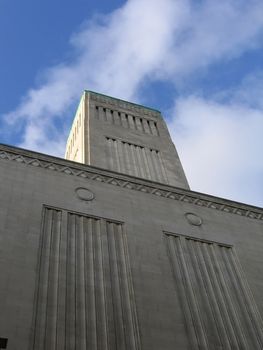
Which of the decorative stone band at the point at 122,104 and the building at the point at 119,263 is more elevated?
the decorative stone band at the point at 122,104

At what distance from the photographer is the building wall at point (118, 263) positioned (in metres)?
10.6

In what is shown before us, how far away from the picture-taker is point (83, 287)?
11477 mm

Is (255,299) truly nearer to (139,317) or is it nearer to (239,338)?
(239,338)

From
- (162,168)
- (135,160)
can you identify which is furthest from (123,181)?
(162,168)

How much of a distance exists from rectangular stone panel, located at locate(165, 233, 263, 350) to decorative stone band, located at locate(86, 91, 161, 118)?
50.0ft

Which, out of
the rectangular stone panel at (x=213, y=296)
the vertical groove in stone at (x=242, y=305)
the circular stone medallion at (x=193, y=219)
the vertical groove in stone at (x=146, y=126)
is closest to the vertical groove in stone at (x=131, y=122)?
the vertical groove in stone at (x=146, y=126)

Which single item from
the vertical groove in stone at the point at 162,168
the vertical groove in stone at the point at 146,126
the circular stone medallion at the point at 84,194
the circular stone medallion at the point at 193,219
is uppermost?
the vertical groove in stone at the point at 146,126

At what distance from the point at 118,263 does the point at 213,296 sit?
286 centimetres

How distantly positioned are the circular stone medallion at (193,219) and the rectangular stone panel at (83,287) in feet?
9.26

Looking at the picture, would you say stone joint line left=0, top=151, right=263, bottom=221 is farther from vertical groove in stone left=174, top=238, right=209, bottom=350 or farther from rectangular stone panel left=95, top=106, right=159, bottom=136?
rectangular stone panel left=95, top=106, right=159, bottom=136

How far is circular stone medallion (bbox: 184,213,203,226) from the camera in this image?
51.3 feet

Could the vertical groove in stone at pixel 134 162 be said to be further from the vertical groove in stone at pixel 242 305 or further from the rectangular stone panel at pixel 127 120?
the vertical groove in stone at pixel 242 305

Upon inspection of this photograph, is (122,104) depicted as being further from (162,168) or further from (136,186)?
(136,186)

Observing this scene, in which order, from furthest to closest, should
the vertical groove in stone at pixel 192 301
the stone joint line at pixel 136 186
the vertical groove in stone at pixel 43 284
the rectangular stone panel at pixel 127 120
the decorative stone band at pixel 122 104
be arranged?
the decorative stone band at pixel 122 104 < the rectangular stone panel at pixel 127 120 < the stone joint line at pixel 136 186 < the vertical groove in stone at pixel 192 301 < the vertical groove in stone at pixel 43 284
